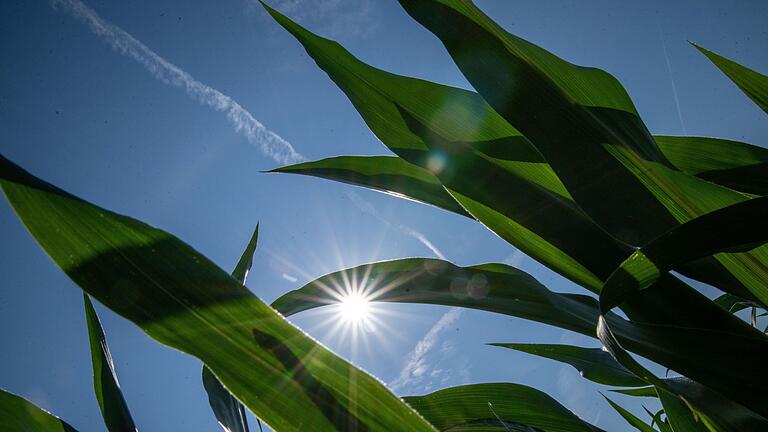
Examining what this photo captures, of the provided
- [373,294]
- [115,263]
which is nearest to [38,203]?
[115,263]

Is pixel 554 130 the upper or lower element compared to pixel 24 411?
upper

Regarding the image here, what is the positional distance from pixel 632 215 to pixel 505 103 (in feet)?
0.50

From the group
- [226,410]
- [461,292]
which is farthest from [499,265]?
[226,410]

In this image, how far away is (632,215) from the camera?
42cm

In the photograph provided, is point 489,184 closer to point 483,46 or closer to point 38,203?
point 483,46

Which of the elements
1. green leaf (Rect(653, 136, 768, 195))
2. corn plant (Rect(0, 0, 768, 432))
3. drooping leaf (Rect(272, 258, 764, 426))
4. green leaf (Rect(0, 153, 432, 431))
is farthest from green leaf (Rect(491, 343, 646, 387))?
green leaf (Rect(0, 153, 432, 431))

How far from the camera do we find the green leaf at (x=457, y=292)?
44cm

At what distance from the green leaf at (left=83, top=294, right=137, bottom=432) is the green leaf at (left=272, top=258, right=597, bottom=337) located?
150 millimetres

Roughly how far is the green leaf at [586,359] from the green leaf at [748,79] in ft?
1.10

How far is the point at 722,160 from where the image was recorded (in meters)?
0.49

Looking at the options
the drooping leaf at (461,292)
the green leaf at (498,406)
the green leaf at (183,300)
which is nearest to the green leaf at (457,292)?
the drooping leaf at (461,292)

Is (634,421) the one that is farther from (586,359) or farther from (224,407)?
(224,407)

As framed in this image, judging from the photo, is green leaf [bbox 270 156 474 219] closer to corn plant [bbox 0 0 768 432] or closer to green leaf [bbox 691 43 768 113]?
corn plant [bbox 0 0 768 432]

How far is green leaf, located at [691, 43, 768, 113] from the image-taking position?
500mm
